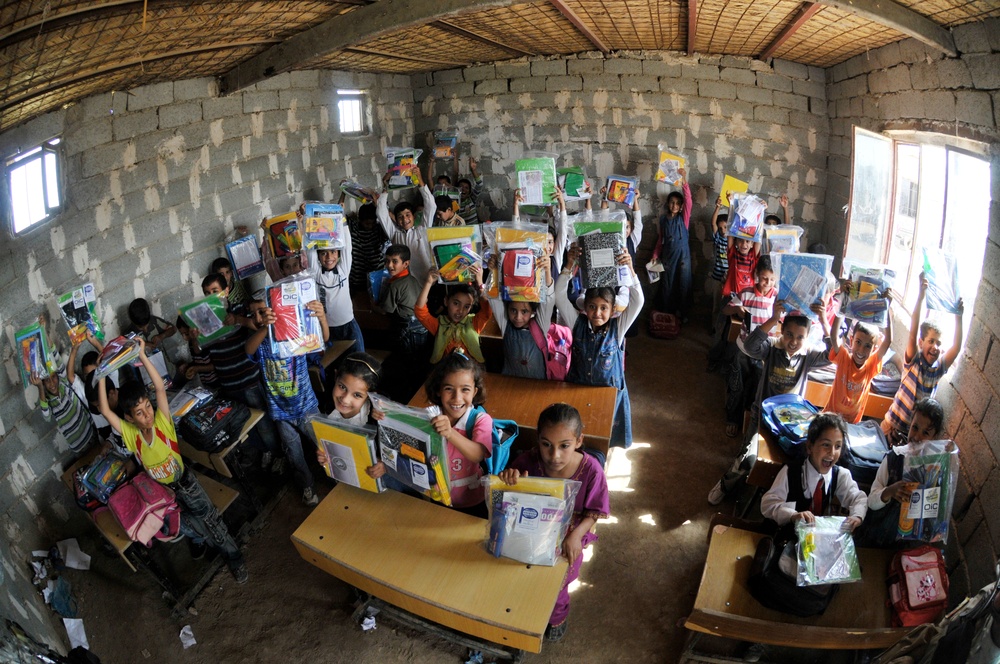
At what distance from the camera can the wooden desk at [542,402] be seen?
3250 millimetres

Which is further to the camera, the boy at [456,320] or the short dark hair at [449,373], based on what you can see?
the boy at [456,320]

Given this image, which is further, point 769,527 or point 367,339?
point 367,339

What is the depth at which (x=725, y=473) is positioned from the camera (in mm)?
4055

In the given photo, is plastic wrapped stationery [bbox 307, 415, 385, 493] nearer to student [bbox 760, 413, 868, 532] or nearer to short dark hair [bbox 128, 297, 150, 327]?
student [bbox 760, 413, 868, 532]

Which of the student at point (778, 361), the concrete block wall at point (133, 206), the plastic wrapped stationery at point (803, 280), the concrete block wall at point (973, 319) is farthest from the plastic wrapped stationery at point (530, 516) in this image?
the plastic wrapped stationery at point (803, 280)

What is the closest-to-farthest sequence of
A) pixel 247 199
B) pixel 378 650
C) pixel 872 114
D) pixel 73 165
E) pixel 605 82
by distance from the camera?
pixel 378 650
pixel 73 165
pixel 872 114
pixel 247 199
pixel 605 82

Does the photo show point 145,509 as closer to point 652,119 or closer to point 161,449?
point 161,449

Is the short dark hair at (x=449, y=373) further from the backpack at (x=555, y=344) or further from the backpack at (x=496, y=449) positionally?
the backpack at (x=555, y=344)

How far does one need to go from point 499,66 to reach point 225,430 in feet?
18.5

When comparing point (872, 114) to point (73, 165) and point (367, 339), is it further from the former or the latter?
point (73, 165)

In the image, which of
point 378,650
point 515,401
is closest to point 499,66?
point 515,401

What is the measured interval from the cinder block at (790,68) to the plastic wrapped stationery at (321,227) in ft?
16.1

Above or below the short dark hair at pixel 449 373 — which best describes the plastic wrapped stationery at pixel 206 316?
above

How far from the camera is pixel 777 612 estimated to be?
256cm
